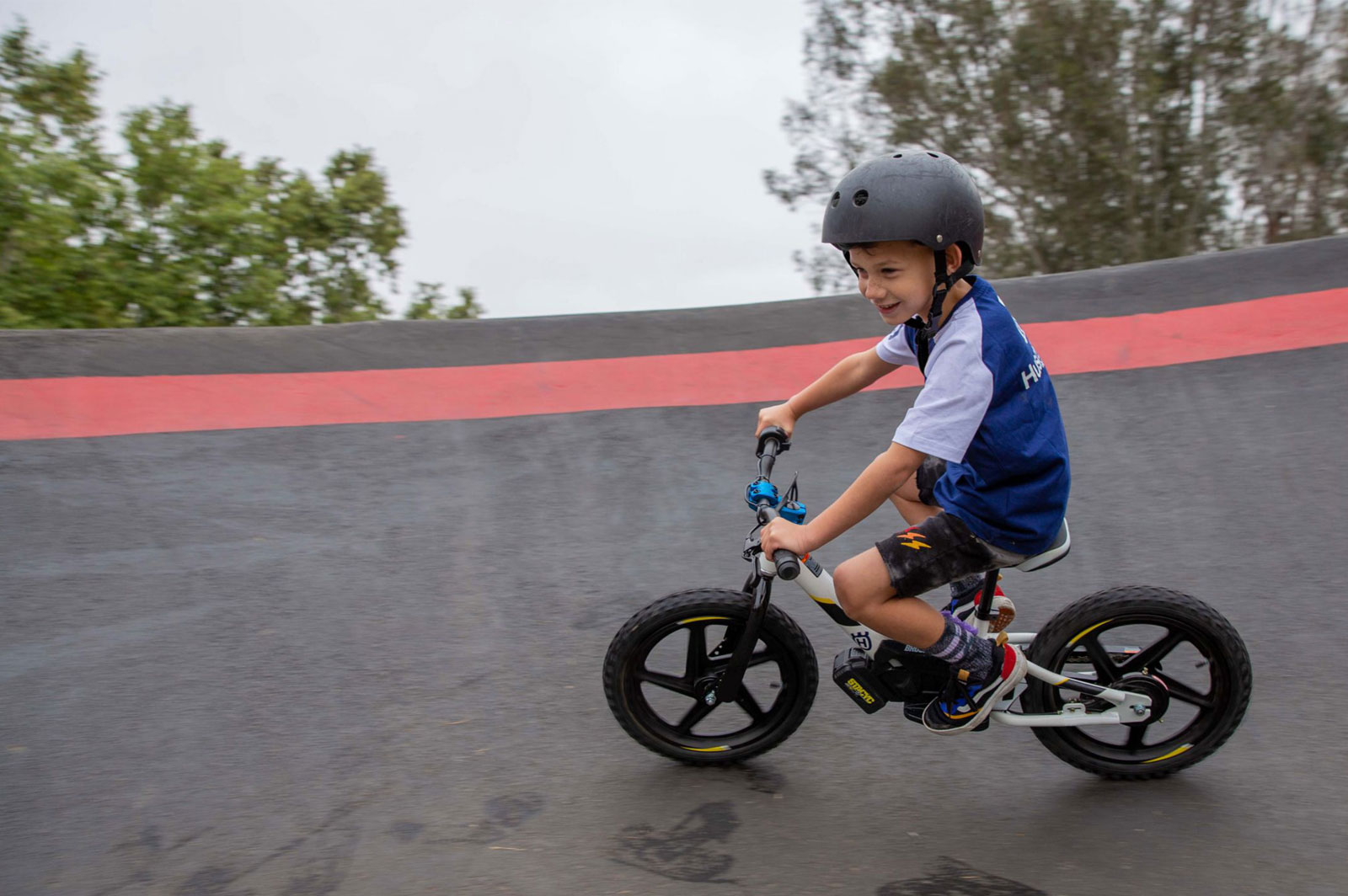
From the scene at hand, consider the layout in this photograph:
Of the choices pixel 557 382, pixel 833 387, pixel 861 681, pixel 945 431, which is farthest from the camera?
pixel 557 382

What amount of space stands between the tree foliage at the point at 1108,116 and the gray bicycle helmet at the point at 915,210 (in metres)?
12.9

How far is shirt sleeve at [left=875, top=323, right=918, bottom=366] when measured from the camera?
318 cm

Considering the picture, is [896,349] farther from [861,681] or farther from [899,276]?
[861,681]

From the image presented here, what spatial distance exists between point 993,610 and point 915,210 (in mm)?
1260

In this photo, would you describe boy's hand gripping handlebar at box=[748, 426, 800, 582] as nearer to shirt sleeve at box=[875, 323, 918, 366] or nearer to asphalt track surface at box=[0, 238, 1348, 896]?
shirt sleeve at box=[875, 323, 918, 366]

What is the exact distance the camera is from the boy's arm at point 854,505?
108 inches

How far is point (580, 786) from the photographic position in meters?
3.32

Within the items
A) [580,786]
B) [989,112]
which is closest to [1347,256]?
[580,786]

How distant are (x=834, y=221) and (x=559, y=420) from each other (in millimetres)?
3283

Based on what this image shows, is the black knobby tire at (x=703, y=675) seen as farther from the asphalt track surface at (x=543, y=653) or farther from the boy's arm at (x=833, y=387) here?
the boy's arm at (x=833, y=387)

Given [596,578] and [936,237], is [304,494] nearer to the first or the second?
[596,578]

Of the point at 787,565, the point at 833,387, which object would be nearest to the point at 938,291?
the point at 833,387

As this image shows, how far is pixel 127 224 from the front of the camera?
1023 centimetres

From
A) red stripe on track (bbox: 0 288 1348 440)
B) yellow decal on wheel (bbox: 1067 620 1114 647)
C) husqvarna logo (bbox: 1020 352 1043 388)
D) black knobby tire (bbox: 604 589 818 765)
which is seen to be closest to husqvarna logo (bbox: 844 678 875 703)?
black knobby tire (bbox: 604 589 818 765)
